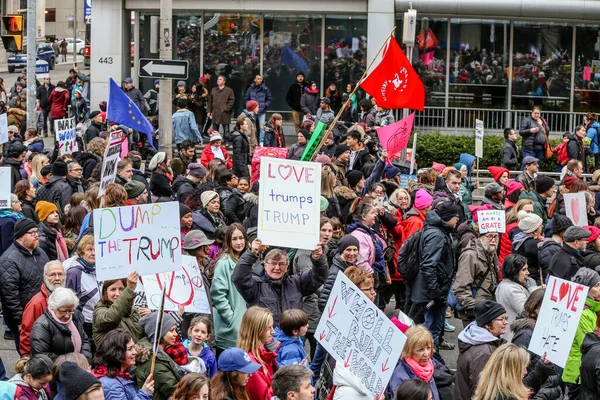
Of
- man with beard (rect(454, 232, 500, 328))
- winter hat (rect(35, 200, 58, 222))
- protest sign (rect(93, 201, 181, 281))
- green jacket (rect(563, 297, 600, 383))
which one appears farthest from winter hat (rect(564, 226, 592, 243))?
winter hat (rect(35, 200, 58, 222))

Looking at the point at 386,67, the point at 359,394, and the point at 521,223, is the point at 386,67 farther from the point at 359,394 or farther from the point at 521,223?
the point at 359,394

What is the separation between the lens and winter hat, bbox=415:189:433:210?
1276 centimetres

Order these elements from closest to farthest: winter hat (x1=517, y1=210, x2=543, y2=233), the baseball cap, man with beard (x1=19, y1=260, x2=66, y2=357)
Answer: the baseball cap
man with beard (x1=19, y1=260, x2=66, y2=357)
winter hat (x1=517, y1=210, x2=543, y2=233)

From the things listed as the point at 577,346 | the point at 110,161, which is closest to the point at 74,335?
the point at 110,161

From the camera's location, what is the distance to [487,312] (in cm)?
850

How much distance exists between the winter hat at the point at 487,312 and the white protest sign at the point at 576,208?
15.0ft

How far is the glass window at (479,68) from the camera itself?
2642 cm

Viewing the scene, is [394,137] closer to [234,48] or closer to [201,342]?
[201,342]

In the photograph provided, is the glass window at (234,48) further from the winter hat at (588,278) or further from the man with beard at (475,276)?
the winter hat at (588,278)

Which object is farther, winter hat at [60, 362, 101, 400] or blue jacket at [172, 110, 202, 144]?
blue jacket at [172, 110, 202, 144]

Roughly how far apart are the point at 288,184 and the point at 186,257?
3.40ft

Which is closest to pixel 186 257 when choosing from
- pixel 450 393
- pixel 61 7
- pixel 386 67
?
pixel 450 393

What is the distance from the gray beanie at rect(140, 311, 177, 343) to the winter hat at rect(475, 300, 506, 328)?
218cm

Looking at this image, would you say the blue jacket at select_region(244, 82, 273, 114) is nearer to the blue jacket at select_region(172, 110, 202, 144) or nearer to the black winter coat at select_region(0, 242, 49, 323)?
the blue jacket at select_region(172, 110, 202, 144)
